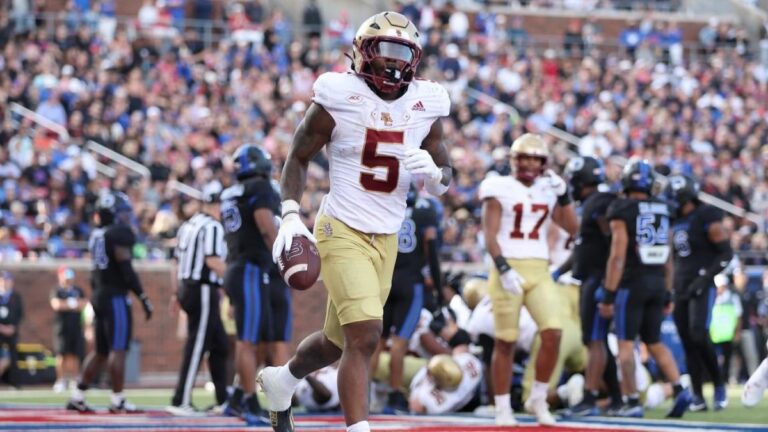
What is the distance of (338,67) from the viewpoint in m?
24.3

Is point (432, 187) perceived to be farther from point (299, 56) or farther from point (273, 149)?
point (299, 56)

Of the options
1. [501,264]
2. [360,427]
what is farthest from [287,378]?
[501,264]

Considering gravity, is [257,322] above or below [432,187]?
below

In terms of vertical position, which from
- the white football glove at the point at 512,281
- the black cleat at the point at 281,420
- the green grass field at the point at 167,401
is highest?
the white football glove at the point at 512,281

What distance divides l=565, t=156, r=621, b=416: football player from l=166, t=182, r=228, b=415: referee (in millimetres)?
2692

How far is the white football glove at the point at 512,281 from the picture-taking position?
30.6 ft

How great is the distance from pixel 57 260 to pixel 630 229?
9.41 metres

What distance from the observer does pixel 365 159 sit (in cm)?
699

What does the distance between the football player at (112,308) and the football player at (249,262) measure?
1.37 m

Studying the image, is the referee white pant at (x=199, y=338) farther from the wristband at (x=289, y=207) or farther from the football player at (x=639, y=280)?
the wristband at (x=289, y=207)

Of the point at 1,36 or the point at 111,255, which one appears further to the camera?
the point at 1,36

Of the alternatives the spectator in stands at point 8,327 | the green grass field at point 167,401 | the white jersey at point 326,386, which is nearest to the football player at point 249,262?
the white jersey at point 326,386

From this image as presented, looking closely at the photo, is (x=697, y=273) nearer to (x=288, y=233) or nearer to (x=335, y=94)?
(x=335, y=94)

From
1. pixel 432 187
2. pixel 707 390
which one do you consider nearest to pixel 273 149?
pixel 707 390
